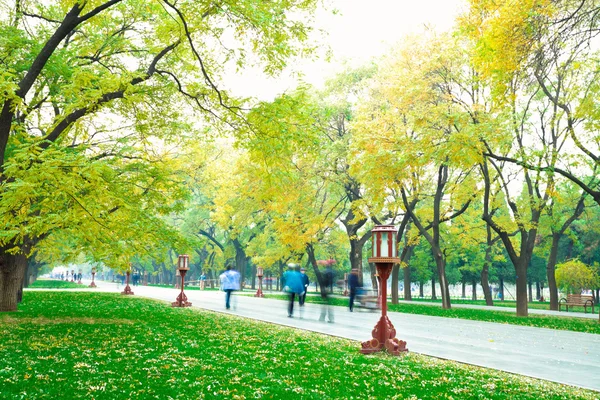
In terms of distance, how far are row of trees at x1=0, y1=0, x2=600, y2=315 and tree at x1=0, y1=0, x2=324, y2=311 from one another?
7 cm

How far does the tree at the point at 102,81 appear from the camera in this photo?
11.3 meters

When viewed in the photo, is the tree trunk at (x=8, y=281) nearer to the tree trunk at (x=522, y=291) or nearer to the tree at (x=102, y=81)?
the tree at (x=102, y=81)

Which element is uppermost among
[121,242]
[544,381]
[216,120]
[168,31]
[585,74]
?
[585,74]

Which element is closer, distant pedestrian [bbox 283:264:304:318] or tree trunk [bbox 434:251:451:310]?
distant pedestrian [bbox 283:264:304:318]

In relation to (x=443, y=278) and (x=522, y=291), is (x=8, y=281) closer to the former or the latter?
(x=443, y=278)

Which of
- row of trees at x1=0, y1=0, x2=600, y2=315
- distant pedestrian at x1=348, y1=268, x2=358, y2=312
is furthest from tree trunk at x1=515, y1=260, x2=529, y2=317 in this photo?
distant pedestrian at x1=348, y1=268, x2=358, y2=312

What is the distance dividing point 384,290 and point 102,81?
8.40 m

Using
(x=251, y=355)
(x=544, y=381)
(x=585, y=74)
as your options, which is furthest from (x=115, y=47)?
(x=585, y=74)

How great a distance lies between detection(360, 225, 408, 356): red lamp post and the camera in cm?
1174

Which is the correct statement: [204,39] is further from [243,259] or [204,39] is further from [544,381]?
[243,259]

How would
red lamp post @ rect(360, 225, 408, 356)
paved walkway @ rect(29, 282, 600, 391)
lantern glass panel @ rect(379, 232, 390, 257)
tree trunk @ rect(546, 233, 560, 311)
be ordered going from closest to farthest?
paved walkway @ rect(29, 282, 600, 391), red lamp post @ rect(360, 225, 408, 356), lantern glass panel @ rect(379, 232, 390, 257), tree trunk @ rect(546, 233, 560, 311)

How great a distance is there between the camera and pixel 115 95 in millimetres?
13883

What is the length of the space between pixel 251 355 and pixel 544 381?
541 cm

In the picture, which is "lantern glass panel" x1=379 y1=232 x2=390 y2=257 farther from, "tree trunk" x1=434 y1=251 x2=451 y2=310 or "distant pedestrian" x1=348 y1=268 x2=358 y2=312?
"tree trunk" x1=434 y1=251 x2=451 y2=310
